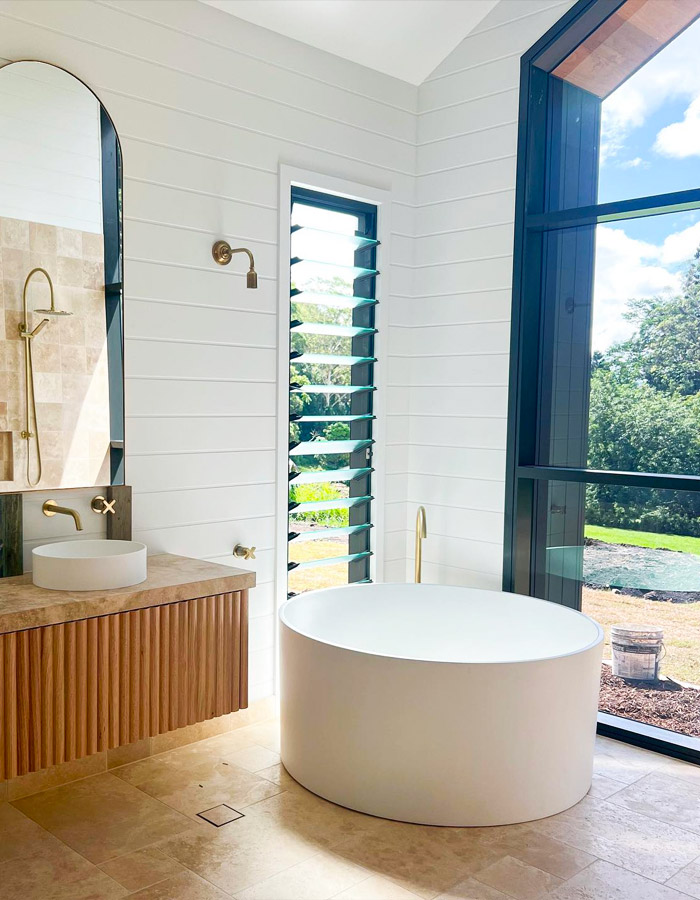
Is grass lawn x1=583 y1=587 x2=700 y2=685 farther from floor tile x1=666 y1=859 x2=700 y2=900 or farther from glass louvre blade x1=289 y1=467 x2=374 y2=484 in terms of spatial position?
glass louvre blade x1=289 y1=467 x2=374 y2=484

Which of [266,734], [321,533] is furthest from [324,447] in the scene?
[266,734]

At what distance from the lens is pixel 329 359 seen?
3.76 m

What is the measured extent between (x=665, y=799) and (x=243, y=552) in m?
1.75

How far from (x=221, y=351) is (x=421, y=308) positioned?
1137 mm

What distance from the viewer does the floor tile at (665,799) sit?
2.73 meters

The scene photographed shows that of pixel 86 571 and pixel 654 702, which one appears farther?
pixel 654 702

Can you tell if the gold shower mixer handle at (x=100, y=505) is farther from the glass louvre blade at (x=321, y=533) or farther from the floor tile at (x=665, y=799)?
the floor tile at (x=665, y=799)

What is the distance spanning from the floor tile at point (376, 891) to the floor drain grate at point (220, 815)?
20.5 inches

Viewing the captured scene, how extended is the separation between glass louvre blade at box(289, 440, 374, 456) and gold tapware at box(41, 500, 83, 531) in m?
1.03

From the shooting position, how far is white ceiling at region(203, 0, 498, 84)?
3369 millimetres

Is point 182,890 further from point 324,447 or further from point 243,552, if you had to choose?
point 324,447

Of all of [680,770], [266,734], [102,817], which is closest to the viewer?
[102,817]

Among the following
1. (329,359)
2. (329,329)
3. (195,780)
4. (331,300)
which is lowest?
(195,780)

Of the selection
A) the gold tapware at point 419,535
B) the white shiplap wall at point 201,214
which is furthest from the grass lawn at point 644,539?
the white shiplap wall at point 201,214
